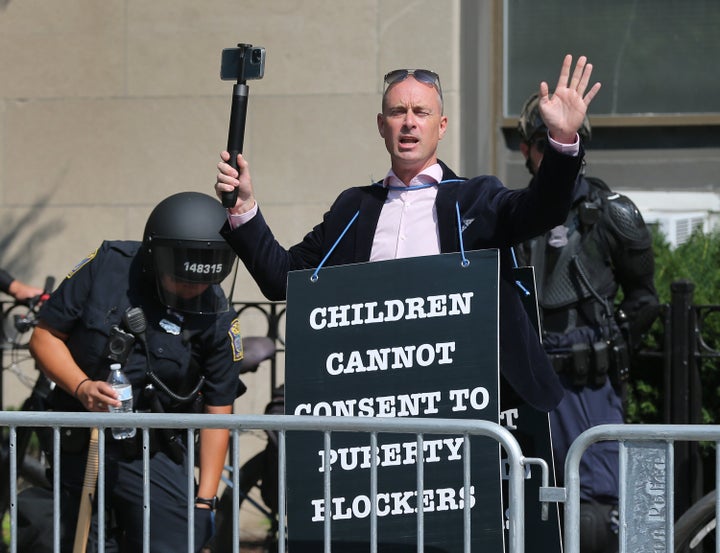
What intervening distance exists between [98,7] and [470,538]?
518cm

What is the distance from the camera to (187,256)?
504 cm

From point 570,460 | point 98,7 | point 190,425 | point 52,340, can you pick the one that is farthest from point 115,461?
point 98,7

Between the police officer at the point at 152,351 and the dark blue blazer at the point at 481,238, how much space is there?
87cm

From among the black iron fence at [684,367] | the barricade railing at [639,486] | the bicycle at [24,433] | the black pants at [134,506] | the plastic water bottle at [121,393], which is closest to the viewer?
the barricade railing at [639,486]

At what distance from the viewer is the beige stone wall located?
7.80 meters

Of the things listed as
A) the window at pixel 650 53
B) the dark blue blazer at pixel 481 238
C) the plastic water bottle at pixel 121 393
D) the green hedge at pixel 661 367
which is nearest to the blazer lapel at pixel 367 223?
the dark blue blazer at pixel 481 238

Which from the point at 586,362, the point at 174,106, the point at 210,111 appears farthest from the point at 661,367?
the point at 174,106

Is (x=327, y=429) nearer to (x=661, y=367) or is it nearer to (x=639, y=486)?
(x=639, y=486)

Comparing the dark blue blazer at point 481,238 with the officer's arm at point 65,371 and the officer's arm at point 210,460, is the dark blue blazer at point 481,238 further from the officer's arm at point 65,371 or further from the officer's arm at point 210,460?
the officer's arm at point 210,460

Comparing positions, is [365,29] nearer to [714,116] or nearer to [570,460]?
[714,116]

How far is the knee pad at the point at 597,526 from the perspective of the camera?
18.1ft

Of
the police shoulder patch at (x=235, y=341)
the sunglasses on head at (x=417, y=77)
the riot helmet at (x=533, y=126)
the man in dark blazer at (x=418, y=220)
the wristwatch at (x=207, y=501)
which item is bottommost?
the wristwatch at (x=207, y=501)

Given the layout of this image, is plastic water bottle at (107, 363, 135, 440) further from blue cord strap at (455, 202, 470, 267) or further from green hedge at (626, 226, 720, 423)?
green hedge at (626, 226, 720, 423)

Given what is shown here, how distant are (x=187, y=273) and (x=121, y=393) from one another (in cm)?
52
